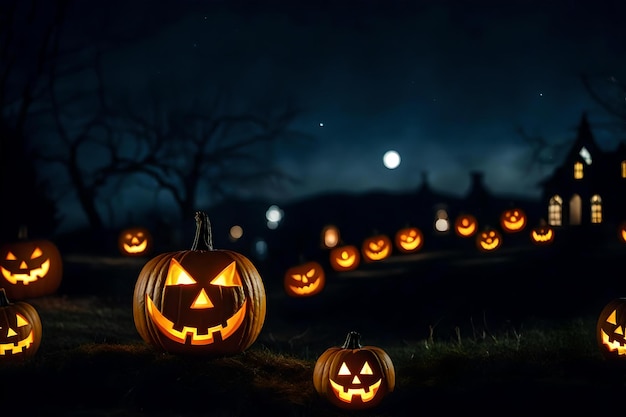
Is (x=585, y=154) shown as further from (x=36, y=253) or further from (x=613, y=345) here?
(x=36, y=253)

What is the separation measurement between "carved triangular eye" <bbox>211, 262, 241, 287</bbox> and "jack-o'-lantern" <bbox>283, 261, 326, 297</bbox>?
6098mm

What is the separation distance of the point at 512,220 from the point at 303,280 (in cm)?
551

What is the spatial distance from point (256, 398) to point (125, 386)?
1145 millimetres

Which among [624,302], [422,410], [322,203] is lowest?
[422,410]

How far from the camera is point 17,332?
24.3ft

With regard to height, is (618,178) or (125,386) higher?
(618,178)

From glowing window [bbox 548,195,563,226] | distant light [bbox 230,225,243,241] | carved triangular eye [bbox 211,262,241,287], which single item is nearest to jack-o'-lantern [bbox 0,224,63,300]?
carved triangular eye [bbox 211,262,241,287]

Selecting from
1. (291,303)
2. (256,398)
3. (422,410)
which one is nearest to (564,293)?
(291,303)

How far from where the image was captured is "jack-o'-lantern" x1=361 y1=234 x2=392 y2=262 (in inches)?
615

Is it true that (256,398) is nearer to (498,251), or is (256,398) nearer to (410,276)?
(410,276)

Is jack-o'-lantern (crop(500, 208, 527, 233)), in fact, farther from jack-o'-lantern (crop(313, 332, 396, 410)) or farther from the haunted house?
jack-o'-lantern (crop(313, 332, 396, 410))

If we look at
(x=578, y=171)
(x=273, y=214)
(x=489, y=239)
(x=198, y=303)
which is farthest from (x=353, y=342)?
(x=273, y=214)

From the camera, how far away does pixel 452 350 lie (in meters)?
8.07

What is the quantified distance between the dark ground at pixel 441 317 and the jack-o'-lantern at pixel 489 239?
0.26 meters
